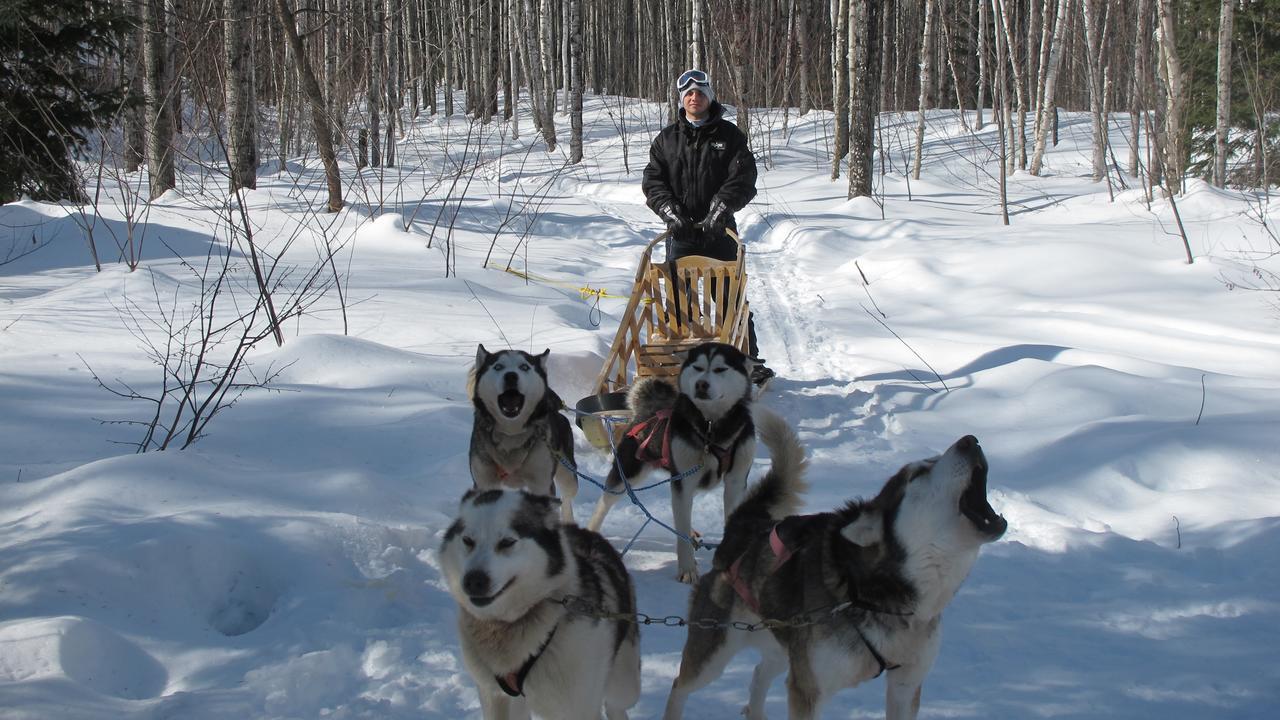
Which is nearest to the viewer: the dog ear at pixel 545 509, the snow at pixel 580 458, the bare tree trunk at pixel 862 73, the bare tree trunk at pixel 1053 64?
the dog ear at pixel 545 509

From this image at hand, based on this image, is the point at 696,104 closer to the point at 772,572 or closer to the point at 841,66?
the point at 772,572

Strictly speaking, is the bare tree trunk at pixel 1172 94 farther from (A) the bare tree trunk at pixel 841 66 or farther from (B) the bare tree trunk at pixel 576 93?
(B) the bare tree trunk at pixel 576 93

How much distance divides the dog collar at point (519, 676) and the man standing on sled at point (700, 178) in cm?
382

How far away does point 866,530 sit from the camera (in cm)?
200

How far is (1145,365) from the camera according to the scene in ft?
18.7

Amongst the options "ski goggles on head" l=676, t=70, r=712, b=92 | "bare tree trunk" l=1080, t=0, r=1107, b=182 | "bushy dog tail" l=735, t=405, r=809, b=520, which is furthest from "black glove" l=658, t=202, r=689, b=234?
"bare tree trunk" l=1080, t=0, r=1107, b=182

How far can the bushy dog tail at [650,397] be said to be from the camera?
3.86 m

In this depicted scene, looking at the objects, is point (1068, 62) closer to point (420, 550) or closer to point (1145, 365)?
point (1145, 365)

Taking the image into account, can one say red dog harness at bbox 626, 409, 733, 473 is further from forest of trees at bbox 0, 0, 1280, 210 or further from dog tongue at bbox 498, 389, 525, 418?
forest of trees at bbox 0, 0, 1280, 210

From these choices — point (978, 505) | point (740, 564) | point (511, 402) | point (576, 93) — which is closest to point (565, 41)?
point (576, 93)

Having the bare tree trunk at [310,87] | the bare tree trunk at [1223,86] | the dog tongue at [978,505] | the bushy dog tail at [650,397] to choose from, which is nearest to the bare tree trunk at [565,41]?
the bare tree trunk at [1223,86]

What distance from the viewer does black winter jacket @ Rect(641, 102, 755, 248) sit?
573 cm

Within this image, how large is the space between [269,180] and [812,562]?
46.5ft

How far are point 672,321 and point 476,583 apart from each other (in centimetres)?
367
